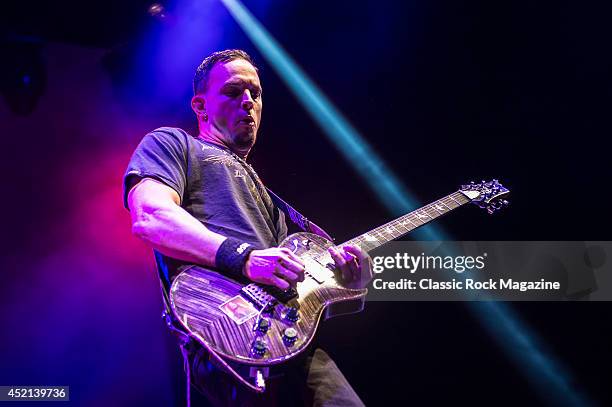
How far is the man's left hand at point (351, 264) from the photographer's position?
2.03 metres

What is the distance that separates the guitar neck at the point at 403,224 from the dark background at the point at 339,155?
1.35 meters

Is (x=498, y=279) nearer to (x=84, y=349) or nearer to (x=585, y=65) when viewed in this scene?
(x=585, y=65)

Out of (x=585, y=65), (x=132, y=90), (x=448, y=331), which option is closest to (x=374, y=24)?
(x=585, y=65)

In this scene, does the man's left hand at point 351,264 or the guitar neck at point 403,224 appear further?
the guitar neck at point 403,224

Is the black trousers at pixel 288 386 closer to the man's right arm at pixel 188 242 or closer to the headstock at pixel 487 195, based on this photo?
the man's right arm at pixel 188 242

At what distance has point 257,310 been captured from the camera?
166 cm

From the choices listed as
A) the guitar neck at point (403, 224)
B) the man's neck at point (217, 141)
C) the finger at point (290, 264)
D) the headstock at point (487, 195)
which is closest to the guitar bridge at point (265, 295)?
the finger at point (290, 264)

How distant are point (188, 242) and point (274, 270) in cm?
32

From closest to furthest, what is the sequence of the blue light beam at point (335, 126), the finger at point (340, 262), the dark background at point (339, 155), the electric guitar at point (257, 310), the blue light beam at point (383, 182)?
1. the electric guitar at point (257, 310)
2. the finger at point (340, 262)
3. the dark background at point (339, 155)
4. the blue light beam at point (383, 182)
5. the blue light beam at point (335, 126)

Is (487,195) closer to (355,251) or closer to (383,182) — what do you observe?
(355,251)

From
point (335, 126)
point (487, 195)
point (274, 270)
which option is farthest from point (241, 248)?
point (335, 126)

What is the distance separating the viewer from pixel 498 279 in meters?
4.01

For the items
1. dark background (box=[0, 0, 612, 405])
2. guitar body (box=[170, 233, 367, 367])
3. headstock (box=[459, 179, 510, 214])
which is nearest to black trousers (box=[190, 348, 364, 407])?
guitar body (box=[170, 233, 367, 367])

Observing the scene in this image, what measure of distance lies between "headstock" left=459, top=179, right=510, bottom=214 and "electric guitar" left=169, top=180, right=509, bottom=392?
4.10 feet
